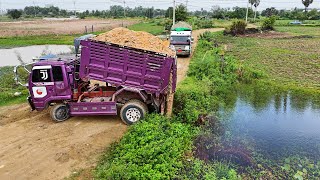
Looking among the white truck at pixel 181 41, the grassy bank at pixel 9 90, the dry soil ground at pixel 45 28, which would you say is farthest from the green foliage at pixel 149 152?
the dry soil ground at pixel 45 28

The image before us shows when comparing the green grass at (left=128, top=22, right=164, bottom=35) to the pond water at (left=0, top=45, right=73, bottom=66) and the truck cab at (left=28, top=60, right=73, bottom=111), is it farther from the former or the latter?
the truck cab at (left=28, top=60, right=73, bottom=111)

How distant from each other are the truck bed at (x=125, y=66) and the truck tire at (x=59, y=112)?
5.04 feet

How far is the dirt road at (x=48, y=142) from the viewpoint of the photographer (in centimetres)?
828

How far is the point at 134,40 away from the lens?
1084 cm

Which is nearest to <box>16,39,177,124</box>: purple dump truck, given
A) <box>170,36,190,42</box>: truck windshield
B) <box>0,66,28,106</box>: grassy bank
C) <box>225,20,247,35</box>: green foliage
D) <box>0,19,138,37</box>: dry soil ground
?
<box>0,66,28,106</box>: grassy bank

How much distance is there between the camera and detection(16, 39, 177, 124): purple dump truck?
34.5ft

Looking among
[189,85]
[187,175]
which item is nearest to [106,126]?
[187,175]

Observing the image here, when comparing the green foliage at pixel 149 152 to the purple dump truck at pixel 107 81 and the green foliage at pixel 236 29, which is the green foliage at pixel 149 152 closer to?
the purple dump truck at pixel 107 81

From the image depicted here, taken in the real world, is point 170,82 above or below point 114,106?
above

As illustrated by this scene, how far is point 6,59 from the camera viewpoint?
24.7 m

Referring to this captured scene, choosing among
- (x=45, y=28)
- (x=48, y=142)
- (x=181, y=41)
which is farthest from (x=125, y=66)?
(x=45, y=28)

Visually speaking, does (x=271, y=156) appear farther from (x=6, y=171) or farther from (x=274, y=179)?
(x=6, y=171)

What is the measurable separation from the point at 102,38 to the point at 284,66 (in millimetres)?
16777

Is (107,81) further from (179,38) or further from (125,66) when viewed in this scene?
(179,38)
